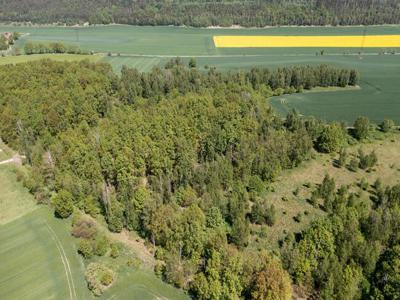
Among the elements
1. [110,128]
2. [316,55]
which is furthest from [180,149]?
[316,55]

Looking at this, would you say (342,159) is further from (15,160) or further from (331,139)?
(15,160)

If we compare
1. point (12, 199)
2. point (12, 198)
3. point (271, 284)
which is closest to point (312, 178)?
point (271, 284)

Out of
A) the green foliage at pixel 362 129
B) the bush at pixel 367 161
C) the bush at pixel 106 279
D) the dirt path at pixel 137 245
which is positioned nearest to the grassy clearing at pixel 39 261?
the bush at pixel 106 279

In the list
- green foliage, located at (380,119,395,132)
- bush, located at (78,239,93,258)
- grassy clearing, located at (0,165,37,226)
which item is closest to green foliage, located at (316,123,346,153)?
green foliage, located at (380,119,395,132)

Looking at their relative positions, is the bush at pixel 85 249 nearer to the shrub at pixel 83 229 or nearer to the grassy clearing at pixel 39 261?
the grassy clearing at pixel 39 261

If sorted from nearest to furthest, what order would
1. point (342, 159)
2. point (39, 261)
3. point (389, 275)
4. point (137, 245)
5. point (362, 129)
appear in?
point (389, 275), point (39, 261), point (137, 245), point (342, 159), point (362, 129)

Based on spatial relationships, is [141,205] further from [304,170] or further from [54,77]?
[54,77]

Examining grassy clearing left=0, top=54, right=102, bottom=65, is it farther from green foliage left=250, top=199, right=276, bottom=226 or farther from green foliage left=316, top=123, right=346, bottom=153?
green foliage left=250, top=199, right=276, bottom=226
